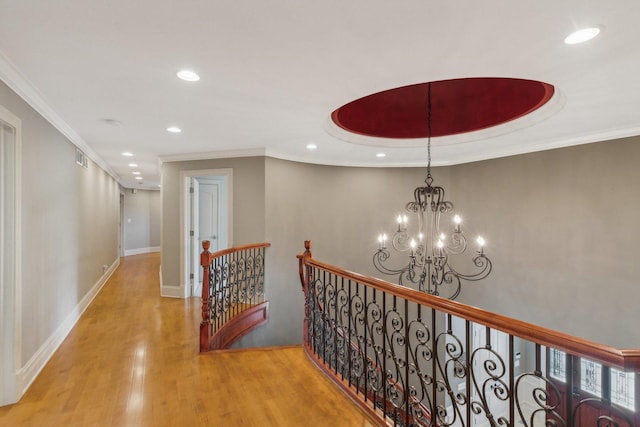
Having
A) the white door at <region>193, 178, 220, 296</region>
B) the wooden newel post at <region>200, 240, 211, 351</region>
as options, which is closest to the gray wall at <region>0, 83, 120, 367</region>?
the wooden newel post at <region>200, 240, 211, 351</region>

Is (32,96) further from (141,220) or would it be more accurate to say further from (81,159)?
(141,220)

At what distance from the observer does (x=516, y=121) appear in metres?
3.56

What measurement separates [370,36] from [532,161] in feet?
13.3

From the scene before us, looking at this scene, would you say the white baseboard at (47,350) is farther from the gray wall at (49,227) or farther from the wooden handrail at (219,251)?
the wooden handrail at (219,251)

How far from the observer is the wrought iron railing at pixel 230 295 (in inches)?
135

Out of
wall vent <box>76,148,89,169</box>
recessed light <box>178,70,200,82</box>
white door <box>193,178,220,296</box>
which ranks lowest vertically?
white door <box>193,178,220,296</box>

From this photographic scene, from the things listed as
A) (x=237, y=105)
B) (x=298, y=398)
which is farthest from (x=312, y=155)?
(x=298, y=398)

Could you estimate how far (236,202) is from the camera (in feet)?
16.7

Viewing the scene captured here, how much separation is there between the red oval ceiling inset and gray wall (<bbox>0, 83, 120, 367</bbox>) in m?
2.89

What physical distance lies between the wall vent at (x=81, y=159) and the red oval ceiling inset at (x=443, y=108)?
3.61m

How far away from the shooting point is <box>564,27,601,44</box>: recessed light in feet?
5.77

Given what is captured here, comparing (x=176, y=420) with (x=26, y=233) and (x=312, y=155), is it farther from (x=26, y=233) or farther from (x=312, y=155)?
(x=312, y=155)

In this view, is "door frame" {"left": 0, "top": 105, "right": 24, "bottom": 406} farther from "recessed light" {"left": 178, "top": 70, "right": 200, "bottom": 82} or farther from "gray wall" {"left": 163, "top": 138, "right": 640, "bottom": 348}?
"gray wall" {"left": 163, "top": 138, "right": 640, "bottom": 348}

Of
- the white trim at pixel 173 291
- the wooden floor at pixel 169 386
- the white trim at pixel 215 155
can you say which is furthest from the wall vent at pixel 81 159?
the white trim at pixel 173 291
